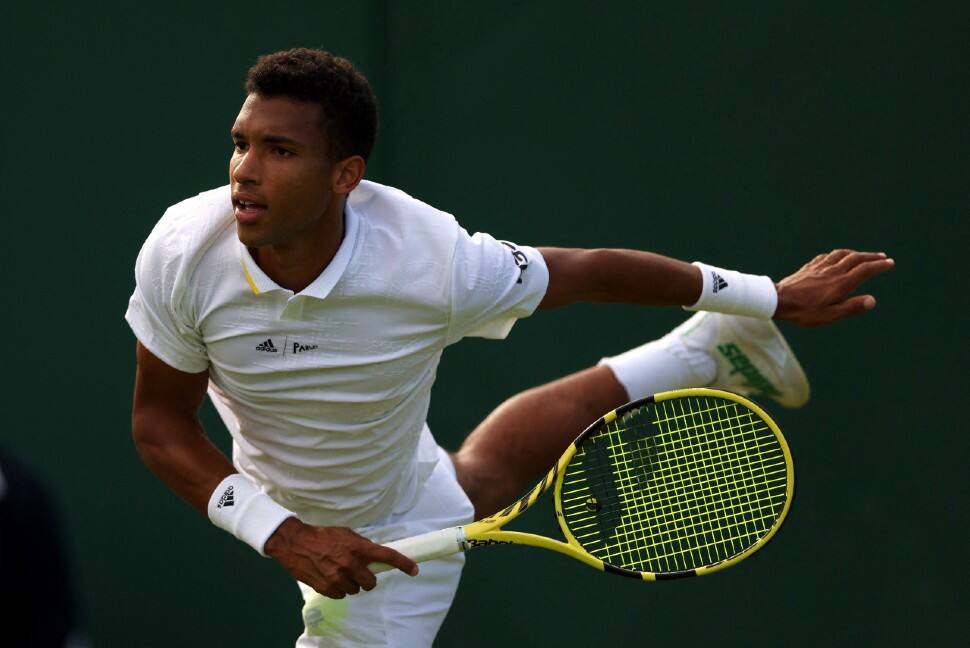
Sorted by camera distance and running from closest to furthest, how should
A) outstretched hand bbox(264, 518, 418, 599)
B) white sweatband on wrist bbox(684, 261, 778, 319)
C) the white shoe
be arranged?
outstretched hand bbox(264, 518, 418, 599)
white sweatband on wrist bbox(684, 261, 778, 319)
the white shoe

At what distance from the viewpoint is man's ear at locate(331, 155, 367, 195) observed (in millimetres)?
2611

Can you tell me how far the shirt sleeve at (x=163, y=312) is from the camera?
8.35 feet

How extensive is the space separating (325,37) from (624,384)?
1286 mm

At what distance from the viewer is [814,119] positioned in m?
3.39

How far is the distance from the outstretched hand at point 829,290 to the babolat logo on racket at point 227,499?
1.06 meters

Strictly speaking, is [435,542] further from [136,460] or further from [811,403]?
[136,460]

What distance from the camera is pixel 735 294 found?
114 inches

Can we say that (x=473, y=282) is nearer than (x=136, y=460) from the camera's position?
Yes

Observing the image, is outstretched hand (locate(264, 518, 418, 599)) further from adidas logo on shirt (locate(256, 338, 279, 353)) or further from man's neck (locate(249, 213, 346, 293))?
man's neck (locate(249, 213, 346, 293))

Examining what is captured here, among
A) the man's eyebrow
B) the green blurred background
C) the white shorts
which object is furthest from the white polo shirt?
the green blurred background

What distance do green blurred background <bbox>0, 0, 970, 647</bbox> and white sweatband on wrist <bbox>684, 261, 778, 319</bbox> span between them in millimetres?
521

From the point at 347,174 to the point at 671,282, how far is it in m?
0.62

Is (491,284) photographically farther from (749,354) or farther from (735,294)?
(749,354)

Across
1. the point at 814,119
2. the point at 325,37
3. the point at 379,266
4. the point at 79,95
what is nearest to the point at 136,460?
the point at 79,95
